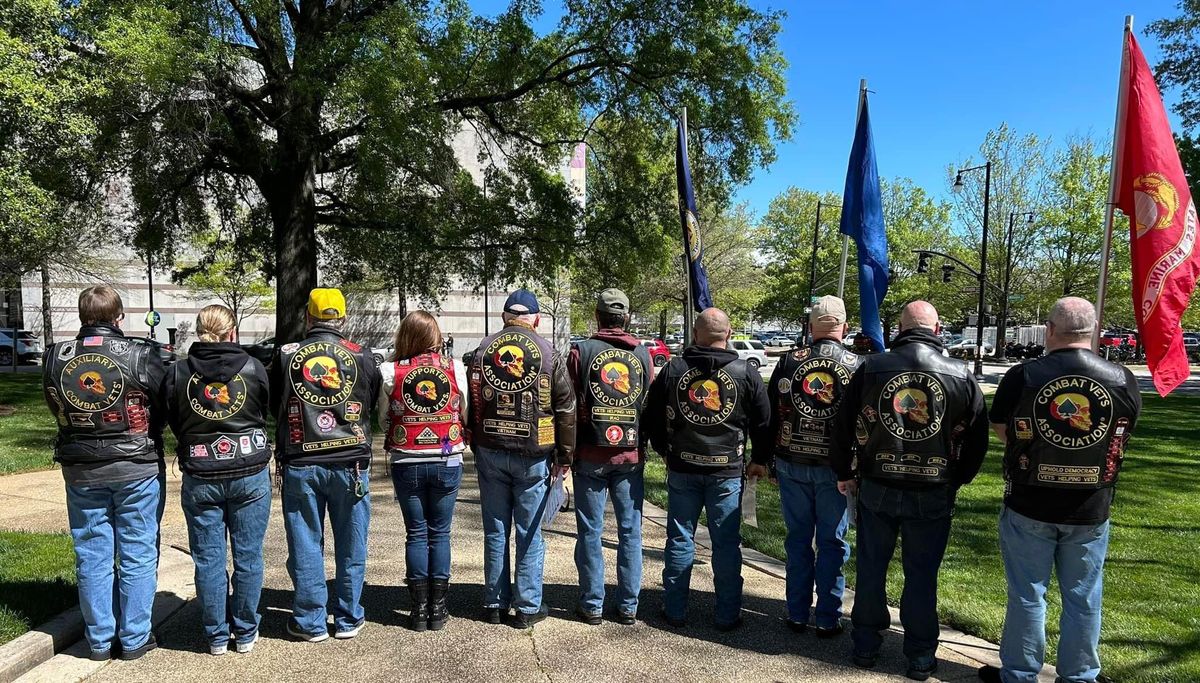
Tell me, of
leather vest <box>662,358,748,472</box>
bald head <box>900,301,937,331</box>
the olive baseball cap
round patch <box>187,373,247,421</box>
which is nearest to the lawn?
leather vest <box>662,358,748,472</box>

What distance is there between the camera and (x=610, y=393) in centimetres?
422

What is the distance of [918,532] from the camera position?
3.59m

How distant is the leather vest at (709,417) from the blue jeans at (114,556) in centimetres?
300

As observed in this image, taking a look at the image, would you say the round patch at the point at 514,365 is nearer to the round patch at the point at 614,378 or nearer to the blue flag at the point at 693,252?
the round patch at the point at 614,378

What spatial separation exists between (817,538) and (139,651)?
388 centimetres

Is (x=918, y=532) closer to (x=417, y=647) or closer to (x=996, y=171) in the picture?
(x=417, y=647)

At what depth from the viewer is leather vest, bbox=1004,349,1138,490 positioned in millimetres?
3248

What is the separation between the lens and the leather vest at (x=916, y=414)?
11.6ft

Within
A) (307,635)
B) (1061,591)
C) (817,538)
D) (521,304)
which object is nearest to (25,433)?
(307,635)

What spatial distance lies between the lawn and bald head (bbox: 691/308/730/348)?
221cm

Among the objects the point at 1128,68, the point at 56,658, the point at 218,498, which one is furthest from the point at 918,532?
the point at 56,658

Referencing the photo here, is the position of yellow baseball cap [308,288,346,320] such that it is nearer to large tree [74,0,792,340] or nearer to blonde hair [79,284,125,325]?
blonde hair [79,284,125,325]

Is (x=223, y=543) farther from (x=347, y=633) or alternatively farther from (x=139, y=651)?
(x=347, y=633)

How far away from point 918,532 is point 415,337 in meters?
2.97
